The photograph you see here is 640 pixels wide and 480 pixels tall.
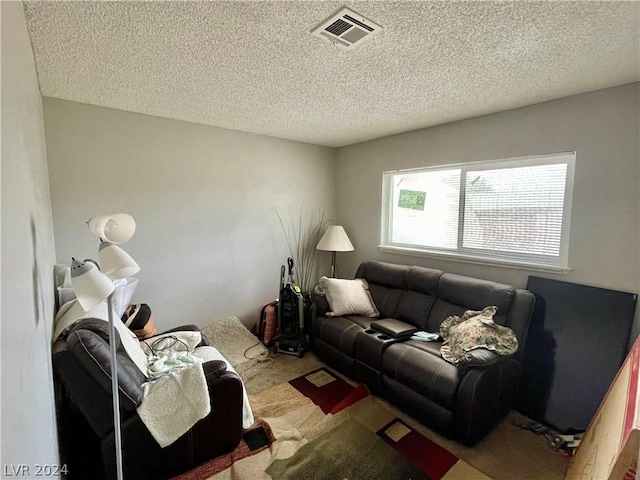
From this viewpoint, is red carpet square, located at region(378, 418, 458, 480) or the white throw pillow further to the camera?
the white throw pillow

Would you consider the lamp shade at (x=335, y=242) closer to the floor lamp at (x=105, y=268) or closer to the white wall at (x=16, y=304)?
the floor lamp at (x=105, y=268)

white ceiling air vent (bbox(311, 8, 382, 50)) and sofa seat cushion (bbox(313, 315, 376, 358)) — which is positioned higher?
white ceiling air vent (bbox(311, 8, 382, 50))

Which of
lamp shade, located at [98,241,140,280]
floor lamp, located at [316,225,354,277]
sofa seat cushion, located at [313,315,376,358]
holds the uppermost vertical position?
lamp shade, located at [98,241,140,280]

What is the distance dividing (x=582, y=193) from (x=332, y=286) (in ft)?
7.23

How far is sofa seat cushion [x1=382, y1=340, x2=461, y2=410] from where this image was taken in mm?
2031

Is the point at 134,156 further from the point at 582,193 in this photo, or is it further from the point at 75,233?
the point at 582,193

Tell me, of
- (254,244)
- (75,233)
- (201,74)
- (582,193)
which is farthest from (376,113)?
(75,233)

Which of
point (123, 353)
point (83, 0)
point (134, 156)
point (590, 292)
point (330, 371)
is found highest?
point (83, 0)

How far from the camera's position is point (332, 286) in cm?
319

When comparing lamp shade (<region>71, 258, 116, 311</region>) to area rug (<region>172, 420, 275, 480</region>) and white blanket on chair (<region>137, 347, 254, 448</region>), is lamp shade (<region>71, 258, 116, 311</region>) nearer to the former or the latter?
white blanket on chair (<region>137, 347, 254, 448</region>)

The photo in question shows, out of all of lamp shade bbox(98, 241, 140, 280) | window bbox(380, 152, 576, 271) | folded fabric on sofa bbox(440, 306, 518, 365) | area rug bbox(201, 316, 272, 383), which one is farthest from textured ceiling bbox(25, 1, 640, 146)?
area rug bbox(201, 316, 272, 383)

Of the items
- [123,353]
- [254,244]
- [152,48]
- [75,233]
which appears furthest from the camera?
[254,244]

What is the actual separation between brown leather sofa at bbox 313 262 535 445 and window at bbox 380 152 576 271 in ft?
1.21

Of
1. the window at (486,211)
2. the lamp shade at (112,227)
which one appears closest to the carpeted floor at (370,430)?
the window at (486,211)
